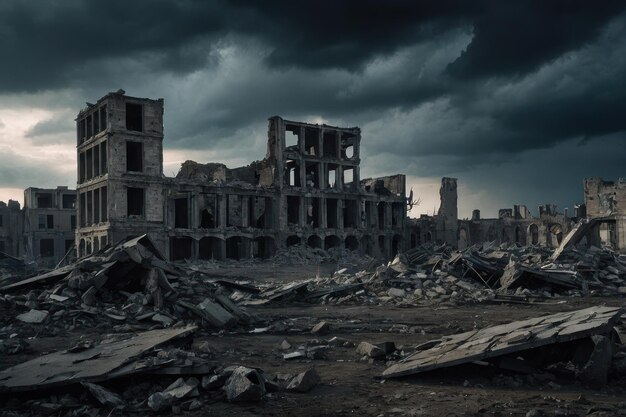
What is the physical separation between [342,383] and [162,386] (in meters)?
2.09

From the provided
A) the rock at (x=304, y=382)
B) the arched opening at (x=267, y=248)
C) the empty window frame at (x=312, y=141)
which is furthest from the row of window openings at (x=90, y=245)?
the rock at (x=304, y=382)

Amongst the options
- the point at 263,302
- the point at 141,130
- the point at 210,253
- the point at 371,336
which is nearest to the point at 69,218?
the point at 210,253

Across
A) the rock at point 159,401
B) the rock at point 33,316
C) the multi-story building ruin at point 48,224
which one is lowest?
the rock at point 159,401

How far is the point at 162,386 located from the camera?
6.06 meters

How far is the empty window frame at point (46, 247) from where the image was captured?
55.1 metres

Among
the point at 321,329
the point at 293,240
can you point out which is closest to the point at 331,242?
the point at 293,240

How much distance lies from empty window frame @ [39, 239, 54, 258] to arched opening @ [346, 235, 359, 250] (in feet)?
99.2

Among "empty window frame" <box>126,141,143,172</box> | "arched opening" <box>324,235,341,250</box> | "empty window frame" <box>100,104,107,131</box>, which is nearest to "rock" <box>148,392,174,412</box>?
"empty window frame" <box>126,141,143,172</box>

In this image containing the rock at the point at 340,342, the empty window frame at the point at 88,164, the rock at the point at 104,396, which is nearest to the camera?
the rock at the point at 104,396

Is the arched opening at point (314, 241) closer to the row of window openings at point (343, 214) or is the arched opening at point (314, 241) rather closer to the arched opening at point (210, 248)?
the row of window openings at point (343, 214)

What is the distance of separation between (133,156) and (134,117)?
2712mm

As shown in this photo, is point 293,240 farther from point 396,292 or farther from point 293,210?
point 396,292

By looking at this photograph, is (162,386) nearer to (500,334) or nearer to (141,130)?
(500,334)

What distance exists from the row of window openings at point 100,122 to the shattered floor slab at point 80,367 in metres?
30.4
